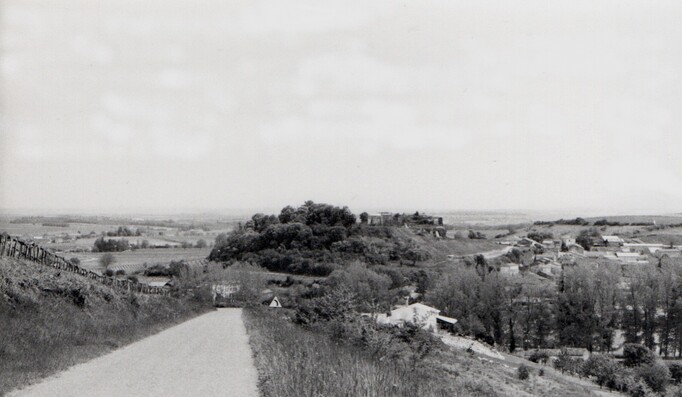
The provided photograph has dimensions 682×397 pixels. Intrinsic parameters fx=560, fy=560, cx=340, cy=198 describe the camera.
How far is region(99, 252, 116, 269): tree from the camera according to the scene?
67250 mm

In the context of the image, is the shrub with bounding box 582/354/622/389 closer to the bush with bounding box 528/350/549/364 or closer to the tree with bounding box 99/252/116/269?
the bush with bounding box 528/350/549/364

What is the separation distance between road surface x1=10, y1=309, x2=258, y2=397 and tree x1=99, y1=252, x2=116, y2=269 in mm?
54454

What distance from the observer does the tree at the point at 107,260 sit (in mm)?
Answer: 67250

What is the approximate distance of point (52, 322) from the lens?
14.6 m

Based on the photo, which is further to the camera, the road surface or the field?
the field

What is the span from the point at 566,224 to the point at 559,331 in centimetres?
12709

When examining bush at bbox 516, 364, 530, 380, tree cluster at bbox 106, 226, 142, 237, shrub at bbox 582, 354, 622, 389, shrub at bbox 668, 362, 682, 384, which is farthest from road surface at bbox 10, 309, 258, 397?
tree cluster at bbox 106, 226, 142, 237

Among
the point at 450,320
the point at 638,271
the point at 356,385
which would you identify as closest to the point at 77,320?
the point at 356,385

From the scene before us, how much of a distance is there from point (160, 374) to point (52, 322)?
496 centimetres

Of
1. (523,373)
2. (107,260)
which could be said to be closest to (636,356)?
(523,373)

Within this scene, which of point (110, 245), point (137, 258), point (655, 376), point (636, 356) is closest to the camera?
point (655, 376)

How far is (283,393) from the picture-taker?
852 centimetres

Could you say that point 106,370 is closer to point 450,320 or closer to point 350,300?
point 350,300

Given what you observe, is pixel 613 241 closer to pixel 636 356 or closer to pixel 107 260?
pixel 636 356
